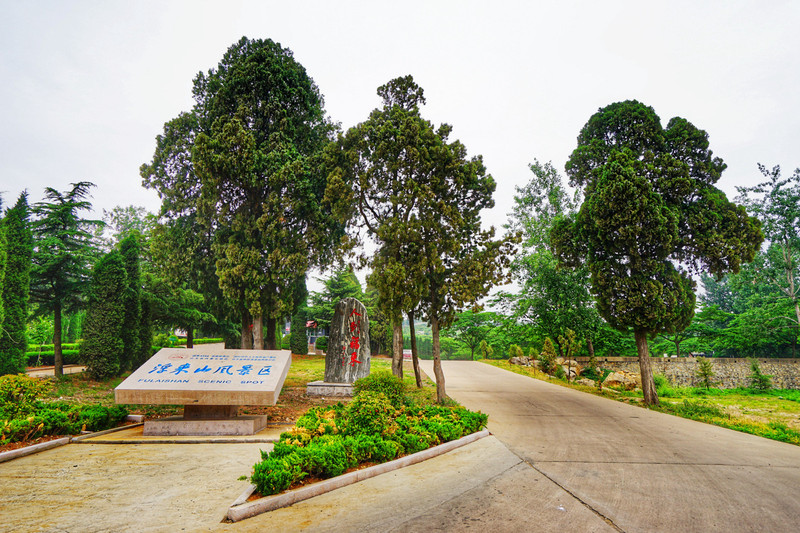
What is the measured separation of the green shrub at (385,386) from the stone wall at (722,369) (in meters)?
20.3

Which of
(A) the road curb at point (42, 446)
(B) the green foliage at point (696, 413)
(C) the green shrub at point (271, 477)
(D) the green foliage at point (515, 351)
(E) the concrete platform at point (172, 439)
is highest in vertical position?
(C) the green shrub at point (271, 477)

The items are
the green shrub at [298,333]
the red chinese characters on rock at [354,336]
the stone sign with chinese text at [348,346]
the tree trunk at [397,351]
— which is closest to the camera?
the tree trunk at [397,351]

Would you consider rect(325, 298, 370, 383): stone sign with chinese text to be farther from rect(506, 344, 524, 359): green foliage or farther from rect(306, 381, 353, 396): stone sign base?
rect(506, 344, 524, 359): green foliage

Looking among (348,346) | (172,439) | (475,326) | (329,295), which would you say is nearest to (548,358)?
(348,346)

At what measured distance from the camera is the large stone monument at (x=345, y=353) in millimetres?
12125

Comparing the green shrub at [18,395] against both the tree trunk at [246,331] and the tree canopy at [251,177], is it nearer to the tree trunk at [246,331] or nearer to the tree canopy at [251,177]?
the tree canopy at [251,177]

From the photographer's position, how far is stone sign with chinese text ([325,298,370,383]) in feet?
41.5

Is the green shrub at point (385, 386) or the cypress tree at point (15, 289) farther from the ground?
the cypress tree at point (15, 289)

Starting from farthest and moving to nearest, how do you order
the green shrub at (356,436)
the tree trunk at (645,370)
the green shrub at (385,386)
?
1. the tree trunk at (645,370)
2. the green shrub at (385,386)
3. the green shrub at (356,436)

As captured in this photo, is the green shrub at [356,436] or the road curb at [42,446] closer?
the green shrub at [356,436]

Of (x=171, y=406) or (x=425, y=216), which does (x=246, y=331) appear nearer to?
(x=171, y=406)

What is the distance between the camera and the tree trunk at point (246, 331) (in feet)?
45.2

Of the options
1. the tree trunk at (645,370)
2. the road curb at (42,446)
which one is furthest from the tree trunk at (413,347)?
the road curb at (42,446)

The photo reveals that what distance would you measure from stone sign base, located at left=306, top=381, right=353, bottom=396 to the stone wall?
1813cm
